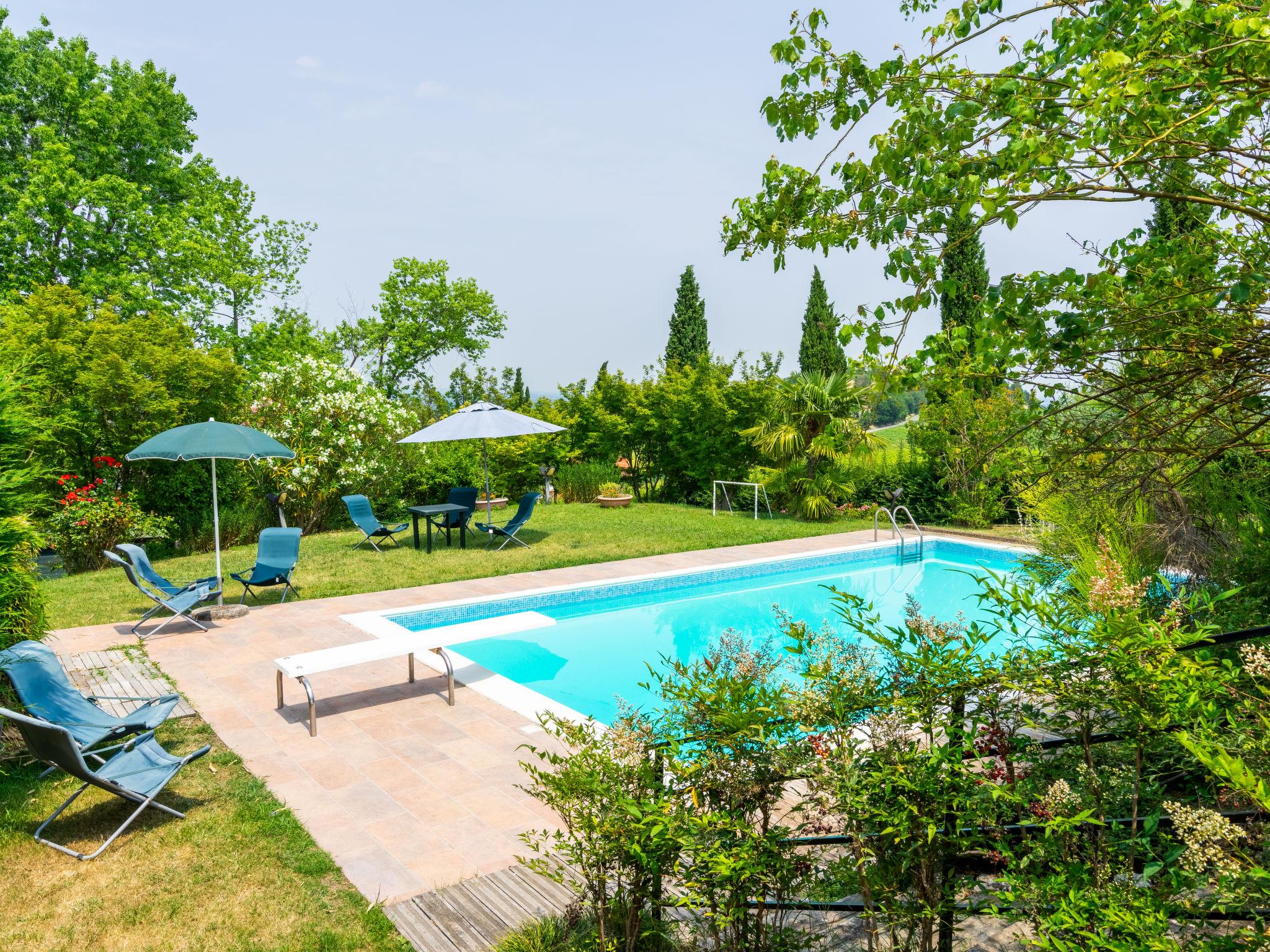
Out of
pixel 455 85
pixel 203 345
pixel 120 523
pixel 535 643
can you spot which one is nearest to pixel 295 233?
pixel 203 345

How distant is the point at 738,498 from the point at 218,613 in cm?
1292

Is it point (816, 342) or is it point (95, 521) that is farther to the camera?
point (816, 342)

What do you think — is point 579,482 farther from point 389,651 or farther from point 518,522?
point 389,651

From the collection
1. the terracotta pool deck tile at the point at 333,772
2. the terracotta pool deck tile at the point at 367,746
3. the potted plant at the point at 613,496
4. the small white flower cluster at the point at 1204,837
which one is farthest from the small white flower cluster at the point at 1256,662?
the potted plant at the point at 613,496

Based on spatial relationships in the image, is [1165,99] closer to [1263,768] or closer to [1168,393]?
[1168,393]

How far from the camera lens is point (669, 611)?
11.2 m

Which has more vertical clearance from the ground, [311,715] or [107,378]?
[107,378]

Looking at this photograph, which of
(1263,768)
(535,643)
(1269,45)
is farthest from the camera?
(535,643)

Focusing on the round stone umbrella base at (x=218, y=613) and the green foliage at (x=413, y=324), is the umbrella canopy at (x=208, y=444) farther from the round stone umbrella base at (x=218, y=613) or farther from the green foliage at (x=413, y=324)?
the green foliage at (x=413, y=324)

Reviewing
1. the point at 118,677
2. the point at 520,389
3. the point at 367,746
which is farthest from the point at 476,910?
the point at 520,389

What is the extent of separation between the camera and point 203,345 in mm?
25250

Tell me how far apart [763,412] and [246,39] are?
47.8ft

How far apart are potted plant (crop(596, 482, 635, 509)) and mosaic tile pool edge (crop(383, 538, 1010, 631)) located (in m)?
7.39

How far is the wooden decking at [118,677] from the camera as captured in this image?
6523 mm
